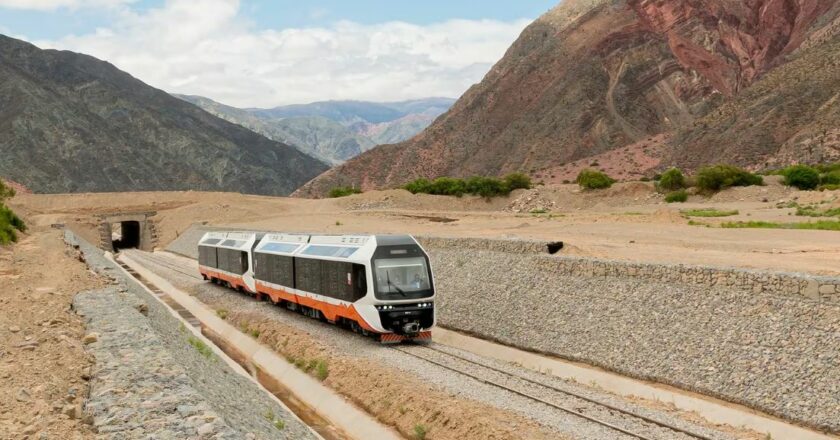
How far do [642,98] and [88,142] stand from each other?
119303 millimetres

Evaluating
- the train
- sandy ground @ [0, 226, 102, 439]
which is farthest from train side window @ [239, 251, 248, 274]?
sandy ground @ [0, 226, 102, 439]

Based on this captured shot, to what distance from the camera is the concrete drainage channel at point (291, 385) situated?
1798 cm

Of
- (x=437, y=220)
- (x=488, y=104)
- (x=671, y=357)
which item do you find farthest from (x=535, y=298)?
(x=488, y=104)

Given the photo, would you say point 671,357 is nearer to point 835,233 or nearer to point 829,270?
point 829,270

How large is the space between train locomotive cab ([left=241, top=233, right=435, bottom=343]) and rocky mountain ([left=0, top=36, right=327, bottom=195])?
446ft

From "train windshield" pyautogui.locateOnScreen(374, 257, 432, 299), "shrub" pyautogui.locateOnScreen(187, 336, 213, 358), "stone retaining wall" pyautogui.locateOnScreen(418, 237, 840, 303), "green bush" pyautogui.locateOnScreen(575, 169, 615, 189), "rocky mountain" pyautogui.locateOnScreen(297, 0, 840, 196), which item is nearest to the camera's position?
"stone retaining wall" pyautogui.locateOnScreen(418, 237, 840, 303)

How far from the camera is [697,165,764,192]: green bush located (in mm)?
63875

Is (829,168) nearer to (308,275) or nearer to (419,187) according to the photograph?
(419,187)

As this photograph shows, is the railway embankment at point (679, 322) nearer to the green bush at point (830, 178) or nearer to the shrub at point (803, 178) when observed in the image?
the shrub at point (803, 178)

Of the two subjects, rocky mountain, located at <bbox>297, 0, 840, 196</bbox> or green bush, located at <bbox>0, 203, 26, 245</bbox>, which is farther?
rocky mountain, located at <bbox>297, 0, 840, 196</bbox>

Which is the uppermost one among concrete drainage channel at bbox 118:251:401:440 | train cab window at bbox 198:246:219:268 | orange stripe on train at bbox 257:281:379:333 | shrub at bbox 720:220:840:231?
shrub at bbox 720:220:840:231

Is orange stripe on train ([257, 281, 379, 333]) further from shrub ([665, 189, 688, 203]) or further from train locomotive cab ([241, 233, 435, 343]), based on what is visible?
shrub ([665, 189, 688, 203])

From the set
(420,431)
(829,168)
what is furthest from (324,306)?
(829,168)

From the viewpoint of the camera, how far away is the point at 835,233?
3725 cm
